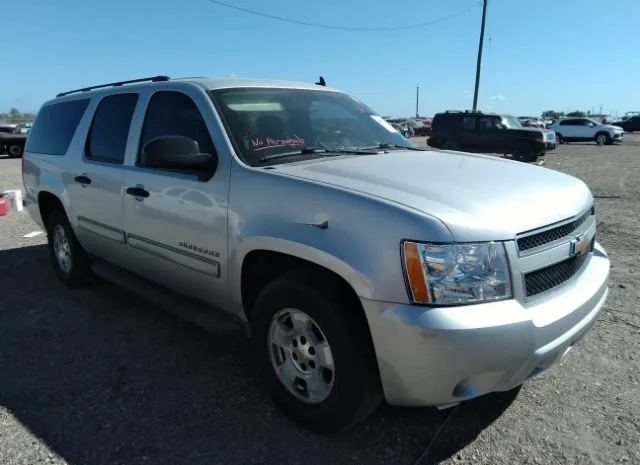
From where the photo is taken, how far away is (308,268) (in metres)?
2.68

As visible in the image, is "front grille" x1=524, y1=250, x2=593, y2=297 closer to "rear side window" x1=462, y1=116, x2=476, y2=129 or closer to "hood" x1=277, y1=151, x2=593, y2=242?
"hood" x1=277, y1=151, x2=593, y2=242

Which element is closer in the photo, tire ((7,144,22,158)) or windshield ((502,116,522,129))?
windshield ((502,116,522,129))

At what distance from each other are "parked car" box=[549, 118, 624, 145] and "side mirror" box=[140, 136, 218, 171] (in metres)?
35.8

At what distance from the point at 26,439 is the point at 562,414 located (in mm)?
2898

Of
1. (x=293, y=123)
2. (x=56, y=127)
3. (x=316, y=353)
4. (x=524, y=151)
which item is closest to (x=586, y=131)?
(x=524, y=151)

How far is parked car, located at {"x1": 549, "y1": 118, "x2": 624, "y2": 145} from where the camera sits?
3350 cm

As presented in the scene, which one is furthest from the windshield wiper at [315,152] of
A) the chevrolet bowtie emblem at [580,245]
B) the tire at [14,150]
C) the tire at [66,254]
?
the tire at [14,150]

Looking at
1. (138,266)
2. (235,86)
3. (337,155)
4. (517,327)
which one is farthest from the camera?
(138,266)

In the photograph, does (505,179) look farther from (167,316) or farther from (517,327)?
(167,316)

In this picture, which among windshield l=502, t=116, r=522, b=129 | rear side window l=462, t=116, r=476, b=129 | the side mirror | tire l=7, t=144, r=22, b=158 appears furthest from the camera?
rear side window l=462, t=116, r=476, b=129

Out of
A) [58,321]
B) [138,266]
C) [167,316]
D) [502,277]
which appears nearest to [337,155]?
[502,277]

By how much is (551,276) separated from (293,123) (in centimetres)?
191

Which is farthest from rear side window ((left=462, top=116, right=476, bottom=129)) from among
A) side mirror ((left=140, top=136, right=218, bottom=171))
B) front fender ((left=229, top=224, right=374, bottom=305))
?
front fender ((left=229, top=224, right=374, bottom=305))

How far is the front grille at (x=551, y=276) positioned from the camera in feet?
7.81
